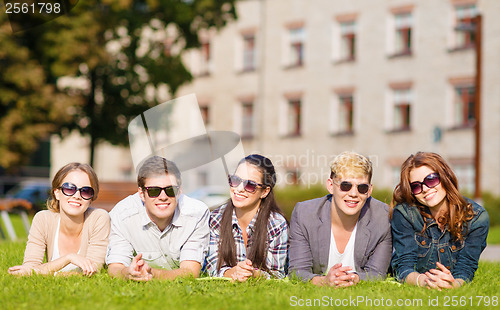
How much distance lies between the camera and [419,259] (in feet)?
20.3

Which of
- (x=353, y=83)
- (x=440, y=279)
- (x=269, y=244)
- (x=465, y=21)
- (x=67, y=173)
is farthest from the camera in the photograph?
(x=353, y=83)

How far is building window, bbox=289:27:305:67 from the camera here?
35719 millimetres

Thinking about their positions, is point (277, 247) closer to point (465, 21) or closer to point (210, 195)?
point (210, 195)

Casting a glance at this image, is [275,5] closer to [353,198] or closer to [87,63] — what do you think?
[87,63]

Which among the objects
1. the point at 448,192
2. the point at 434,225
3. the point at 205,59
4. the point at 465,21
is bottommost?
the point at 434,225

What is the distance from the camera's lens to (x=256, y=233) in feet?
20.3

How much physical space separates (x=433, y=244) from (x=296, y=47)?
30531mm

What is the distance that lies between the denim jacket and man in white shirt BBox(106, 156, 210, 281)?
173 cm

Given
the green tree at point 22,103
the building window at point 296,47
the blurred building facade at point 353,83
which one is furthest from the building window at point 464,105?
the green tree at point 22,103

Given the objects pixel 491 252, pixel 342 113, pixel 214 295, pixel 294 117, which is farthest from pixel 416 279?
pixel 294 117

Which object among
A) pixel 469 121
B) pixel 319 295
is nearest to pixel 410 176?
pixel 319 295

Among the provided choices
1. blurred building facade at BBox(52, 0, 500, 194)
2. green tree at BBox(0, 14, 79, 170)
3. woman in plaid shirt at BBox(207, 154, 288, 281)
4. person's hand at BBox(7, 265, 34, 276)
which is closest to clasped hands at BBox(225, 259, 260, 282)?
woman in plaid shirt at BBox(207, 154, 288, 281)

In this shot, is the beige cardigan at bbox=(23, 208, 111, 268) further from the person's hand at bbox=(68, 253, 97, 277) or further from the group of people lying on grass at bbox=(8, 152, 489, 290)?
the person's hand at bbox=(68, 253, 97, 277)

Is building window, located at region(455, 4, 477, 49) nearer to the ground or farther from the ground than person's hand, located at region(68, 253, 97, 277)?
farther from the ground
